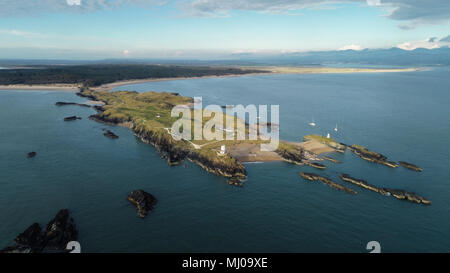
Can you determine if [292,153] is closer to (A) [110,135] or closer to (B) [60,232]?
(B) [60,232]

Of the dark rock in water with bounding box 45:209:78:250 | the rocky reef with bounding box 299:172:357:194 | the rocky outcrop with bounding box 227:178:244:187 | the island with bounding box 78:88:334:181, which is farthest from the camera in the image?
the island with bounding box 78:88:334:181

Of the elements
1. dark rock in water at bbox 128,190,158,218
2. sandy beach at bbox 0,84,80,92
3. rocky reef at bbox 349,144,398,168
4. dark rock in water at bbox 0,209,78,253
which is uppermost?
sandy beach at bbox 0,84,80,92

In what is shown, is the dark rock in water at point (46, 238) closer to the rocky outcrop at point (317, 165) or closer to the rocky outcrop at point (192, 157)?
the rocky outcrop at point (192, 157)

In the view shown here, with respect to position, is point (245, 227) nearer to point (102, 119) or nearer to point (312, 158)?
point (312, 158)

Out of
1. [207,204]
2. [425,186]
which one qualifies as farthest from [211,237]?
[425,186]

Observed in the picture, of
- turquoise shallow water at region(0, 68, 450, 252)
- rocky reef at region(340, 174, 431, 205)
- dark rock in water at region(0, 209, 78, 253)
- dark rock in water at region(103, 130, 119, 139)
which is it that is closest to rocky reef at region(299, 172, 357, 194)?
turquoise shallow water at region(0, 68, 450, 252)

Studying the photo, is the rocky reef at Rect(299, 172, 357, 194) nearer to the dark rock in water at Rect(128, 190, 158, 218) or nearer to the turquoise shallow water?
the turquoise shallow water

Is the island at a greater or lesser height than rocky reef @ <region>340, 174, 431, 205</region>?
greater
